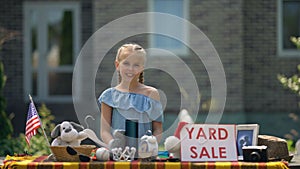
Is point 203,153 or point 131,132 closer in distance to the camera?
point 203,153

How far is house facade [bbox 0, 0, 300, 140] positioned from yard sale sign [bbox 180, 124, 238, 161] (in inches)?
270

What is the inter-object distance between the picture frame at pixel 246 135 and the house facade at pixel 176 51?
6590mm

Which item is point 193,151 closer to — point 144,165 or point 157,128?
point 144,165

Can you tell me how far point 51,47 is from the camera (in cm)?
1667

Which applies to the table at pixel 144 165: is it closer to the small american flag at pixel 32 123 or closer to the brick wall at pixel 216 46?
the small american flag at pixel 32 123

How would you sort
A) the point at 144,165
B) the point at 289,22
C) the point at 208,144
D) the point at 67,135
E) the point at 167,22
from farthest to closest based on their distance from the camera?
the point at 289,22 < the point at 167,22 < the point at 67,135 < the point at 208,144 < the point at 144,165

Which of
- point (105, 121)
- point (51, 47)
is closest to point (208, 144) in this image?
point (105, 121)

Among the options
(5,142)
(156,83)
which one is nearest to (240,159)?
(5,142)

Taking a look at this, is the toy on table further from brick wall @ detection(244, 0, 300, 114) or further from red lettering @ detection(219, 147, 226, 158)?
brick wall @ detection(244, 0, 300, 114)

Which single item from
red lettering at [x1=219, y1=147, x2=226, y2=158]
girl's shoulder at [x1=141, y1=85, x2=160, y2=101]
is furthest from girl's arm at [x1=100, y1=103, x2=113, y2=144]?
red lettering at [x1=219, y1=147, x2=226, y2=158]

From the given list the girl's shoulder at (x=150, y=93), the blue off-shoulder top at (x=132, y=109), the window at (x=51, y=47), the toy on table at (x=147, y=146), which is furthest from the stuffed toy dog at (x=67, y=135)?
the window at (x=51, y=47)

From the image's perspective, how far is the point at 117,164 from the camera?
163 inches

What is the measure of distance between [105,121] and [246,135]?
0.96 metres

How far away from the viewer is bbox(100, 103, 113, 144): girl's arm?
4.52 m
